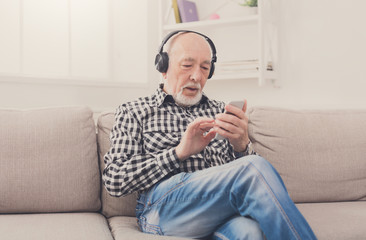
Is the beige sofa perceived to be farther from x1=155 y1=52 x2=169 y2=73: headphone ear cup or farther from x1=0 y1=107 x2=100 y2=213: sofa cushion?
x1=155 y1=52 x2=169 y2=73: headphone ear cup

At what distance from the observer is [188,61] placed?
170 centimetres

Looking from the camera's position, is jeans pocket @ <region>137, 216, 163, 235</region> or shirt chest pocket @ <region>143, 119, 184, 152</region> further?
shirt chest pocket @ <region>143, 119, 184, 152</region>

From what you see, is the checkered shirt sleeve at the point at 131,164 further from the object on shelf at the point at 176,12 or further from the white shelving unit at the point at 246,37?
the object on shelf at the point at 176,12

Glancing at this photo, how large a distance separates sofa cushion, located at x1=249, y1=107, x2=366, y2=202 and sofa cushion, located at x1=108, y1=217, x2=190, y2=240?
2.11ft

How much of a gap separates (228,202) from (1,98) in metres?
1.62

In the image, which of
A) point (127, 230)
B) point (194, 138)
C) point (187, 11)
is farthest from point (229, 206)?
point (187, 11)

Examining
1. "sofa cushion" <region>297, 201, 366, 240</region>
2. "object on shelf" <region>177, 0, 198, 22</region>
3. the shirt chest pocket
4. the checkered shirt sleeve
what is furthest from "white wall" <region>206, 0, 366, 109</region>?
the checkered shirt sleeve

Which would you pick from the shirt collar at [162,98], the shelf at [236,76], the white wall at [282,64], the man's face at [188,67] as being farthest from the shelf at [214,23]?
the shirt collar at [162,98]

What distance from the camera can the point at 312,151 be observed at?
1883 mm

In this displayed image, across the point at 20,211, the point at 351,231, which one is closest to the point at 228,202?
the point at 351,231

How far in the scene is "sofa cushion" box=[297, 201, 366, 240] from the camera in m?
1.45

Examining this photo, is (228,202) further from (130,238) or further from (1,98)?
(1,98)

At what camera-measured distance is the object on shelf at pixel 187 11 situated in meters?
2.79

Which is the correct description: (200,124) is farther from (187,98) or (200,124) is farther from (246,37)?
(246,37)
